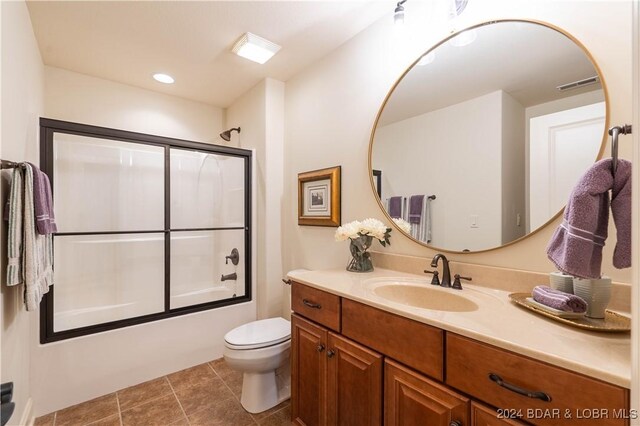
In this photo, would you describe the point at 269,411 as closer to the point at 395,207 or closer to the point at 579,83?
the point at 395,207

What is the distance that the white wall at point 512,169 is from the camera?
4.03 ft

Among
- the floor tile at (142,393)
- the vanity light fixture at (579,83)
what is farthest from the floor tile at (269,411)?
the vanity light fixture at (579,83)

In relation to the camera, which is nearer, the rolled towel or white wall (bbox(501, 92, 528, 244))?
the rolled towel

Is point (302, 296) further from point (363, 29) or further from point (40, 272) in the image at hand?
point (363, 29)

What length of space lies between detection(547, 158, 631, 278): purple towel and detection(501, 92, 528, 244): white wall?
1.31 feet

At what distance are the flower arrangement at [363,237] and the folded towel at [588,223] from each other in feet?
2.91

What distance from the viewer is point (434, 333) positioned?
0.95m

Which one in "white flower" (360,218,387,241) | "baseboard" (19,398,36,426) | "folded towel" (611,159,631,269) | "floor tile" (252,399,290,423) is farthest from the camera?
"floor tile" (252,399,290,423)

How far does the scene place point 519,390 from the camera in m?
0.75

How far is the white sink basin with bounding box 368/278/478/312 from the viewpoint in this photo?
1264mm

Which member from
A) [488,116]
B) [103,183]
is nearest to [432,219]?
[488,116]

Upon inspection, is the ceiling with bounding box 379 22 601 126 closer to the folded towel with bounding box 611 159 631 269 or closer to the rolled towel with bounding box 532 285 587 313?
the folded towel with bounding box 611 159 631 269

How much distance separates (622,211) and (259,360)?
1.81 m

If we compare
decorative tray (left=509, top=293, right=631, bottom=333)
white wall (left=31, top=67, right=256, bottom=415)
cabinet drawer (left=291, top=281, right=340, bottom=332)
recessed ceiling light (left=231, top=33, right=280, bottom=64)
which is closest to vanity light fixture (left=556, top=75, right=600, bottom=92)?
decorative tray (left=509, top=293, right=631, bottom=333)
